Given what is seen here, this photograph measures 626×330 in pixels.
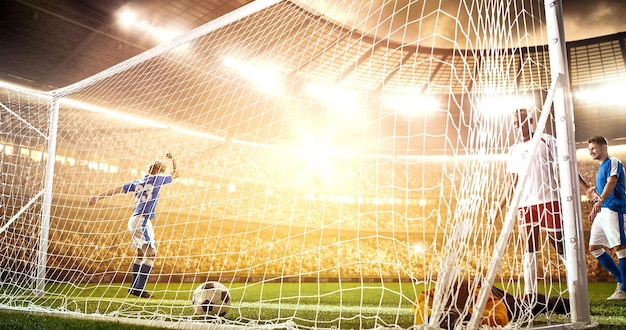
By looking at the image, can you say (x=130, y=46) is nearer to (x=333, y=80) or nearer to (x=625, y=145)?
(x=333, y=80)

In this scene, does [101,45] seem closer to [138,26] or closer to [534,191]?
[138,26]

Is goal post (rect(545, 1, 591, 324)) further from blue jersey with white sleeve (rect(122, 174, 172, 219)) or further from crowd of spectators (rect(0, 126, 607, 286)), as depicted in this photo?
crowd of spectators (rect(0, 126, 607, 286))

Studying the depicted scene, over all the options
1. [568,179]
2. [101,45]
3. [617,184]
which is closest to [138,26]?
[101,45]

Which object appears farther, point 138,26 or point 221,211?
point 221,211

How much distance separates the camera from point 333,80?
13.5m

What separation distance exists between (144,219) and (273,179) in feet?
27.4

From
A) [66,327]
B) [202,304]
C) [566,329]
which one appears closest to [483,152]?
[566,329]

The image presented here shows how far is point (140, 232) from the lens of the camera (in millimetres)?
4043

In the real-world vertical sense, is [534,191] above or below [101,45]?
below

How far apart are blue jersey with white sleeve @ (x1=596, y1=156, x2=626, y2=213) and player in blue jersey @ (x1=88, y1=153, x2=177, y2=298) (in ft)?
11.9

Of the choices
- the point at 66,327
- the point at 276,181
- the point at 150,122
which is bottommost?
the point at 66,327

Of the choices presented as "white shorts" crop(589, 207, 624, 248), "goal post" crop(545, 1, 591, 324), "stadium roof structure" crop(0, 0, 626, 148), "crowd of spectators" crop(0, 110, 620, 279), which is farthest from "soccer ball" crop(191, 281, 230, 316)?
"stadium roof structure" crop(0, 0, 626, 148)

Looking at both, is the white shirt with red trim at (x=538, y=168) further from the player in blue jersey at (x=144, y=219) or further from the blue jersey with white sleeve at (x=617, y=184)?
the player in blue jersey at (x=144, y=219)

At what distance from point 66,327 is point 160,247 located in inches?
245
